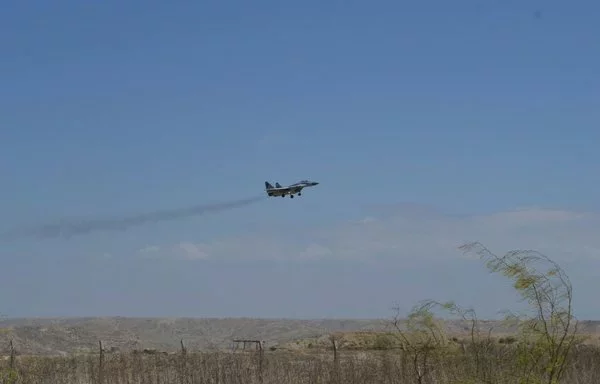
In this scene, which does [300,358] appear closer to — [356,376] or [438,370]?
Answer: [356,376]

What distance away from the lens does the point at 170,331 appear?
15338 cm

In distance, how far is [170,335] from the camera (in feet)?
479

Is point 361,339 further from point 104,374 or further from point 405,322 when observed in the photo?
point 405,322

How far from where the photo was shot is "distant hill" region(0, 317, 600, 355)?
96.8 meters

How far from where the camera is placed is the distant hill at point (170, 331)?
96.8 metres

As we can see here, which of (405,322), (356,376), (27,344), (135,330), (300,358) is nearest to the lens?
(405,322)

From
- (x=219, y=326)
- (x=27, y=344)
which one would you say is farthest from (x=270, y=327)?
(x=27, y=344)

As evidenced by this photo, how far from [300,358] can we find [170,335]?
10044cm

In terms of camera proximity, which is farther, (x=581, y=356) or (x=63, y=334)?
(x=63, y=334)

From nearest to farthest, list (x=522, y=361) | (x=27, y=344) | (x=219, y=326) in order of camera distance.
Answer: (x=522, y=361) < (x=27, y=344) < (x=219, y=326)

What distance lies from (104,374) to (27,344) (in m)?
61.4

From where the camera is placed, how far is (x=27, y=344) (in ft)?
291

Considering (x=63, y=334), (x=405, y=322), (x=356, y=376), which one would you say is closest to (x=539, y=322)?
(x=405, y=322)

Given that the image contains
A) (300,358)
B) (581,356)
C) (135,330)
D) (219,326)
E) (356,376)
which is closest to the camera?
(356,376)
